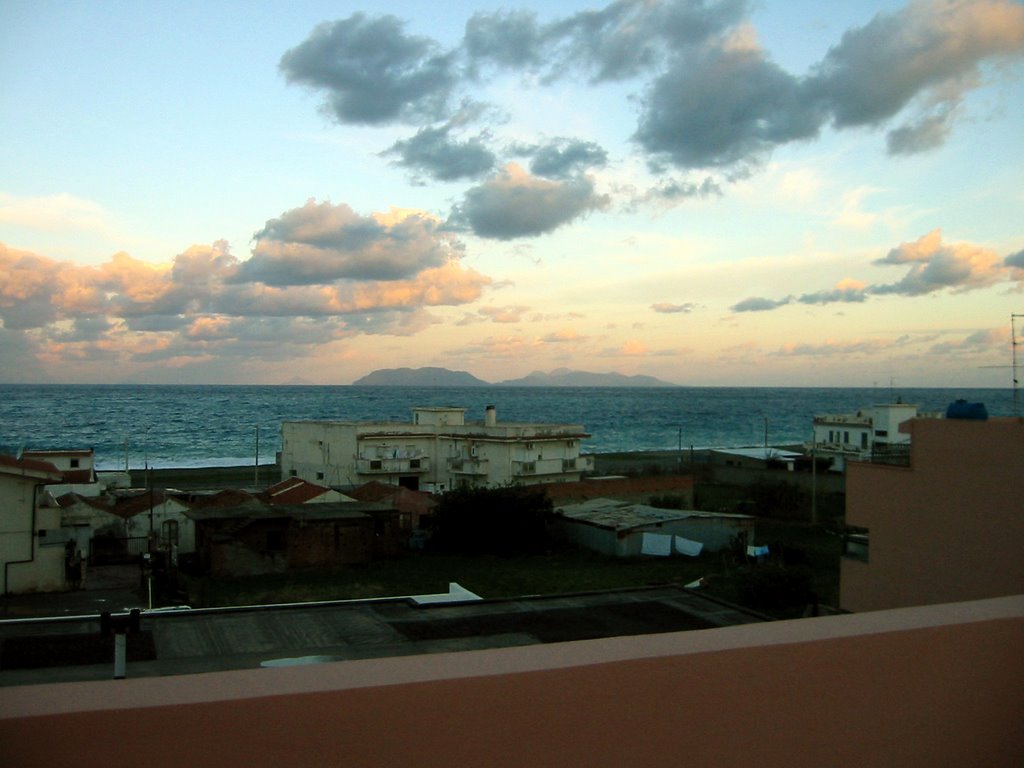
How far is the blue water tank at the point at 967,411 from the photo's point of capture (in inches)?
375

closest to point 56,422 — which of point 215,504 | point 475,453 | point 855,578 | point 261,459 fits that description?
point 261,459

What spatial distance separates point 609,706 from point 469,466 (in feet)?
141

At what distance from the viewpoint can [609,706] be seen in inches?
87.0

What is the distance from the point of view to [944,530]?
9570mm

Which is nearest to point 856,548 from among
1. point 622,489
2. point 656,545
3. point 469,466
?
point 656,545

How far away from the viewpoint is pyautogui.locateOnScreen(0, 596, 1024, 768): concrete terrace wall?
6.03ft

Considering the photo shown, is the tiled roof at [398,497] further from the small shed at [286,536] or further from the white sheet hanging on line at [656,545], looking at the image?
the white sheet hanging on line at [656,545]

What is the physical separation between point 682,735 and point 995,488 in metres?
7.74

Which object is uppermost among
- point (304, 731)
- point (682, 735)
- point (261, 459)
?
point (304, 731)

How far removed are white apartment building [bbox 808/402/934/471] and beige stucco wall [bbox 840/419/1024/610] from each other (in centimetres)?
3993

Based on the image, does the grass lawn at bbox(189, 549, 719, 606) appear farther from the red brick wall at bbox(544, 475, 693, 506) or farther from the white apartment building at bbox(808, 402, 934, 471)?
the white apartment building at bbox(808, 402, 934, 471)

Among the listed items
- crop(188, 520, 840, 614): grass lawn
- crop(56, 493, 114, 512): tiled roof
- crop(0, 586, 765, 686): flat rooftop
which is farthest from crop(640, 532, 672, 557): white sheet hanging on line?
crop(56, 493, 114, 512): tiled roof

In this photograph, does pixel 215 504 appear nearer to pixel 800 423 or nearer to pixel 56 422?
pixel 56 422

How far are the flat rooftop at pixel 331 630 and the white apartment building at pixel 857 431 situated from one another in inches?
1578
